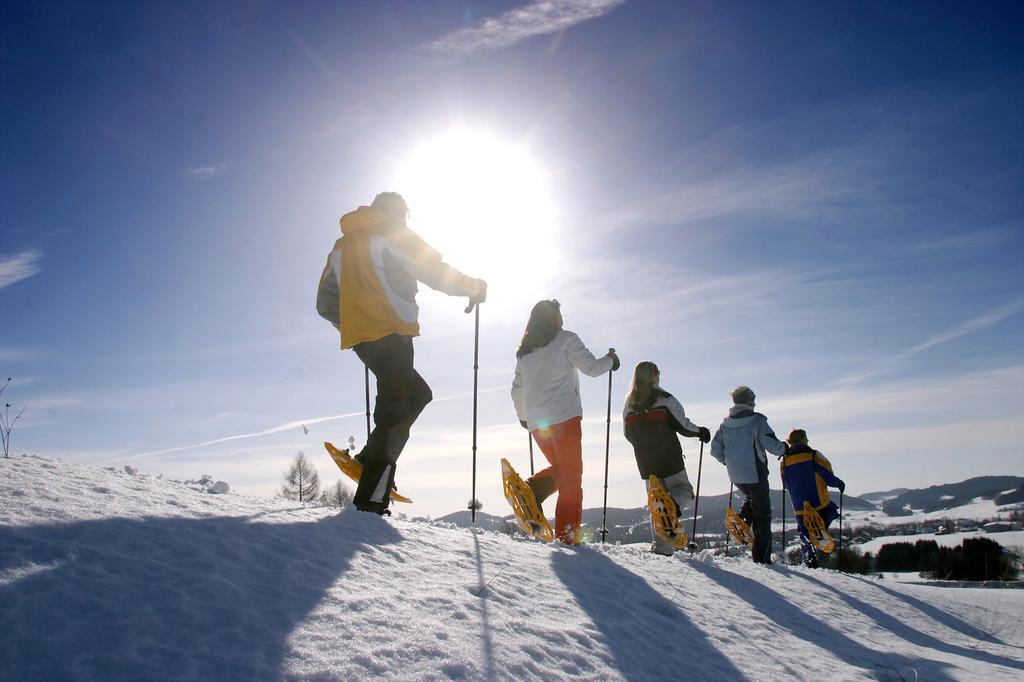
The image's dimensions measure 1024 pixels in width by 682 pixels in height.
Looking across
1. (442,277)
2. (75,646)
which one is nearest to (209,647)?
(75,646)

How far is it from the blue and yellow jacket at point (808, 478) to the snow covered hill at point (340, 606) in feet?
15.7

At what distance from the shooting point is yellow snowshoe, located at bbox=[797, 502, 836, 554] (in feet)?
29.2

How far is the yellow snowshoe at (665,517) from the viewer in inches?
246

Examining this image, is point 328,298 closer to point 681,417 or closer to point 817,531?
point 681,417

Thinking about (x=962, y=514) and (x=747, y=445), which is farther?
(x=962, y=514)

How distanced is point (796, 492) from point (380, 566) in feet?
27.8

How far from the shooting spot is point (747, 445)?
8117 mm

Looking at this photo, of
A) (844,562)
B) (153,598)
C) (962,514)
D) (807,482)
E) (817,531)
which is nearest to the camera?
(153,598)

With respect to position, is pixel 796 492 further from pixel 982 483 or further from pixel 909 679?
pixel 982 483

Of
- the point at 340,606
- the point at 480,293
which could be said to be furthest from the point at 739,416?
the point at 340,606

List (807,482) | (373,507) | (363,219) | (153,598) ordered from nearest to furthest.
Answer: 1. (153,598)
2. (373,507)
3. (363,219)
4. (807,482)

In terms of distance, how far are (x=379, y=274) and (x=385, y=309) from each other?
266 millimetres

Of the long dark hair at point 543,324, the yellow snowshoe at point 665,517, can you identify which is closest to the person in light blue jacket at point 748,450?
the yellow snowshoe at point 665,517

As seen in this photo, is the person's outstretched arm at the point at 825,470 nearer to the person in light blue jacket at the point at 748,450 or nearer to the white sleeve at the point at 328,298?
the person in light blue jacket at the point at 748,450
